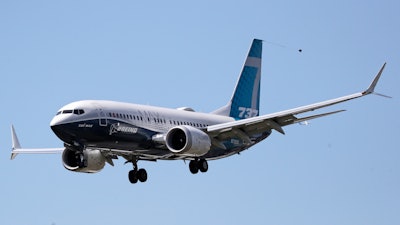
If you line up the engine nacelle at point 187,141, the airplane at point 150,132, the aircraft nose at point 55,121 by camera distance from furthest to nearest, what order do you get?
the engine nacelle at point 187,141 → the airplane at point 150,132 → the aircraft nose at point 55,121

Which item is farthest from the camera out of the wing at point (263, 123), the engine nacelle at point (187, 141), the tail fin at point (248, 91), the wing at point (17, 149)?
the tail fin at point (248, 91)

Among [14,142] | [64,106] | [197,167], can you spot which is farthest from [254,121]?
[14,142]

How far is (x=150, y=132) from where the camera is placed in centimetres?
7631

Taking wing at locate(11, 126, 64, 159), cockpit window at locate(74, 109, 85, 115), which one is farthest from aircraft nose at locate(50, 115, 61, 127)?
wing at locate(11, 126, 64, 159)

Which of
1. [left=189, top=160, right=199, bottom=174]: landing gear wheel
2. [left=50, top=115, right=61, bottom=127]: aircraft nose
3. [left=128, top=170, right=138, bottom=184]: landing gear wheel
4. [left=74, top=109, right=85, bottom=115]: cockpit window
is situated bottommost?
[left=128, top=170, right=138, bottom=184]: landing gear wheel

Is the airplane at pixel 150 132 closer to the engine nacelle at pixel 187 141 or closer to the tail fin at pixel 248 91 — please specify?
the engine nacelle at pixel 187 141

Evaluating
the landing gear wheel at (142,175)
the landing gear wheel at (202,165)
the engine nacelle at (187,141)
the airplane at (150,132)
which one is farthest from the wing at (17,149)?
the engine nacelle at (187,141)

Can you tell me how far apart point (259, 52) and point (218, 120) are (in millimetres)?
11198

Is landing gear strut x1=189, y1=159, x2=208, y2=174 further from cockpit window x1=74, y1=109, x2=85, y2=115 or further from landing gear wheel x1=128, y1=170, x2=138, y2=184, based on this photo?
cockpit window x1=74, y1=109, x2=85, y2=115

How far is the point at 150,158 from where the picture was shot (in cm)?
7912

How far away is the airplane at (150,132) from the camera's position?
72.4 metres

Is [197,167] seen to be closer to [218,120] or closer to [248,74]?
[218,120]

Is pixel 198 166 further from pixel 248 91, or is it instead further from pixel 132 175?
pixel 248 91

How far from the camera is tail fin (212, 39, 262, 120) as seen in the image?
8788cm
